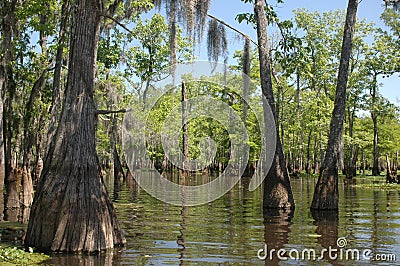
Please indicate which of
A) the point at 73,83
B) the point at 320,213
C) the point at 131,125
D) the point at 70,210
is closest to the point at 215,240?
the point at 70,210

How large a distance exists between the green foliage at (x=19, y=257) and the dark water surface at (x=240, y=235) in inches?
8.5

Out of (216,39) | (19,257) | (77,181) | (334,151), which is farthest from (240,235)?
(216,39)

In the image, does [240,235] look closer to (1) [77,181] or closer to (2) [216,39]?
(1) [77,181]

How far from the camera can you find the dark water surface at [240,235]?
695 centimetres

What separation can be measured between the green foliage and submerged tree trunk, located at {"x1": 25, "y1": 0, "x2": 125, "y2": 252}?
38 cm

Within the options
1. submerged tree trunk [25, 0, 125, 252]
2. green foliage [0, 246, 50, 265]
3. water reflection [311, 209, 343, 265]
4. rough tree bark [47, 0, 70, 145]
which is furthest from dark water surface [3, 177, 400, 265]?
rough tree bark [47, 0, 70, 145]

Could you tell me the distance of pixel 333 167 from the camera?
12672mm

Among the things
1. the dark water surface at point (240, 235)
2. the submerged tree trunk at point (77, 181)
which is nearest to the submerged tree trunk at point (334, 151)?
the dark water surface at point (240, 235)

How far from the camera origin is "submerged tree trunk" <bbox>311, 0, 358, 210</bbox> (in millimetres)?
12626

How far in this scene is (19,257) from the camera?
648 cm

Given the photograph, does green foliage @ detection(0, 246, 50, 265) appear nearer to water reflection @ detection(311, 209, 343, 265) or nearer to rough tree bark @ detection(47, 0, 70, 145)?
water reflection @ detection(311, 209, 343, 265)

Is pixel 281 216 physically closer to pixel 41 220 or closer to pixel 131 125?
pixel 41 220

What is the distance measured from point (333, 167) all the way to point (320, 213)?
48.7 inches

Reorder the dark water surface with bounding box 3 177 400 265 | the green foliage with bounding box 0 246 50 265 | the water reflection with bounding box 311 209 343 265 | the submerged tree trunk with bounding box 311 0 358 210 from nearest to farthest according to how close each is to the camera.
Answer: the green foliage with bounding box 0 246 50 265 → the dark water surface with bounding box 3 177 400 265 → the water reflection with bounding box 311 209 343 265 → the submerged tree trunk with bounding box 311 0 358 210
